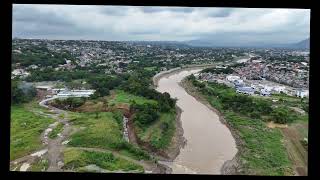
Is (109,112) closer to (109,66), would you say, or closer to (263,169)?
(109,66)

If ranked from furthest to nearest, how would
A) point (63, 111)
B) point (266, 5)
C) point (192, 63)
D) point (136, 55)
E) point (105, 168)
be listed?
point (192, 63), point (136, 55), point (63, 111), point (105, 168), point (266, 5)

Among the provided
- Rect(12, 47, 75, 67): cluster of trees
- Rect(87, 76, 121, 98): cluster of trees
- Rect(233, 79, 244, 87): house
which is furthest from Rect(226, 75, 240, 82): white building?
Rect(12, 47, 75, 67): cluster of trees

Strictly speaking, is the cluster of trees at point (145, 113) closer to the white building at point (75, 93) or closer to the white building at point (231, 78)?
the white building at point (75, 93)

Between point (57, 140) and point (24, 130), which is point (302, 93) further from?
point (24, 130)

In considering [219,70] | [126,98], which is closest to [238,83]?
[219,70]

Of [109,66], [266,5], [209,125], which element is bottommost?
[209,125]

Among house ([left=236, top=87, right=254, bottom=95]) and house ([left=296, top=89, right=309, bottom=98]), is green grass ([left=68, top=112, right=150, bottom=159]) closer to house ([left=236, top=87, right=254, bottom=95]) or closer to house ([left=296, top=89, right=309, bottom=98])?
house ([left=236, top=87, right=254, bottom=95])
